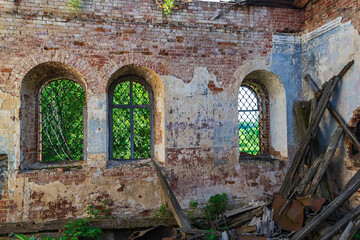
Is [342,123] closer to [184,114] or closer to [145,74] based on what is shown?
[184,114]

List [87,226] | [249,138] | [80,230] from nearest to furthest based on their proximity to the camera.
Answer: [80,230], [87,226], [249,138]

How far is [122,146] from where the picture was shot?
828 centimetres

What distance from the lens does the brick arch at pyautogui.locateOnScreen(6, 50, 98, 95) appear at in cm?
437

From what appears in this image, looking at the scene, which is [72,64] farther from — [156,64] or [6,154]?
[6,154]

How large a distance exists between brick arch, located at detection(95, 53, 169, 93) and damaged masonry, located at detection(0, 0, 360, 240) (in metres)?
0.02

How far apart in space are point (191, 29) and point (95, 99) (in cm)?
236

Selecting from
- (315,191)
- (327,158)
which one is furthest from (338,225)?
(327,158)

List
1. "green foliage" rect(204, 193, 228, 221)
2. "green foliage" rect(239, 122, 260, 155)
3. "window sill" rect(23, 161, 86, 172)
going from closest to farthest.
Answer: "window sill" rect(23, 161, 86, 172) → "green foliage" rect(204, 193, 228, 221) → "green foliage" rect(239, 122, 260, 155)

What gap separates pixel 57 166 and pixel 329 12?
611 cm

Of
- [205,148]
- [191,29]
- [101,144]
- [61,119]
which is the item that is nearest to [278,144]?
[205,148]

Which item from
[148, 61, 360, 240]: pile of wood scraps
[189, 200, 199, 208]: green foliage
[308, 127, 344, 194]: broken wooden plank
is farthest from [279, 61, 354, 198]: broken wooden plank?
[189, 200, 199, 208]: green foliage

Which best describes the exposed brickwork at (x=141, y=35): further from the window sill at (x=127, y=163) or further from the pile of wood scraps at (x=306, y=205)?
the pile of wood scraps at (x=306, y=205)

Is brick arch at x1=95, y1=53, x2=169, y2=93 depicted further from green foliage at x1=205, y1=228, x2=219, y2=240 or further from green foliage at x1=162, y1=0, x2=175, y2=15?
green foliage at x1=205, y1=228, x2=219, y2=240

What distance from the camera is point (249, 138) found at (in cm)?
594
